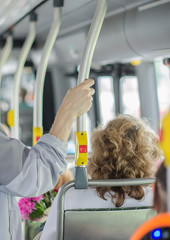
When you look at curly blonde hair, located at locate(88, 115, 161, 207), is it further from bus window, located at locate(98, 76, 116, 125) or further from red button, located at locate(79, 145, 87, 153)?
bus window, located at locate(98, 76, 116, 125)

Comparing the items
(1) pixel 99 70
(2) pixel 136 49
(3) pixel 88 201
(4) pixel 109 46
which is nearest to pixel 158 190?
(3) pixel 88 201

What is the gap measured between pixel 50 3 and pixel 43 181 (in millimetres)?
2098

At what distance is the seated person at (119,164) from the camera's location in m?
2.11

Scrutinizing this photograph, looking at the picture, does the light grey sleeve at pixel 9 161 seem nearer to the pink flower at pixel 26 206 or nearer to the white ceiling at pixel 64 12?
the pink flower at pixel 26 206

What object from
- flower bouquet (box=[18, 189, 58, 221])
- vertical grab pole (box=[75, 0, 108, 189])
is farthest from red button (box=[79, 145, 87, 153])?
flower bouquet (box=[18, 189, 58, 221])

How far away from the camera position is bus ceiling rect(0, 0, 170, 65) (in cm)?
297

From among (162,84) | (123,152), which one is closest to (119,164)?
(123,152)

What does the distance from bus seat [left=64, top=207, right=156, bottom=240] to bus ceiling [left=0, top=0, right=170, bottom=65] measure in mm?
1395

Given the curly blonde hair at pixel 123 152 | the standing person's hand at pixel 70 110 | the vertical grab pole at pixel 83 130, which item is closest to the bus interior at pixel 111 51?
the curly blonde hair at pixel 123 152

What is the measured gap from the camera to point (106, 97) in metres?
5.87

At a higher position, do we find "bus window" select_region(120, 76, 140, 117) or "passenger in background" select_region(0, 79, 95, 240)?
"bus window" select_region(120, 76, 140, 117)

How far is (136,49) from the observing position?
3373 millimetres

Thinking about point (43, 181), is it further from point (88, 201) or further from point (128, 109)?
point (128, 109)

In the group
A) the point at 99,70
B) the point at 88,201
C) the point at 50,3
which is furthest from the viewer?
the point at 99,70
